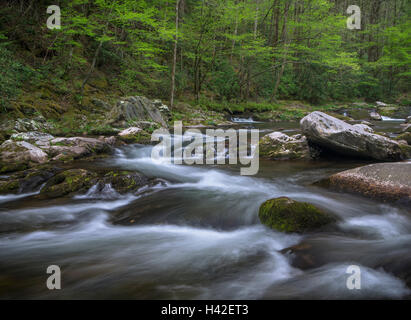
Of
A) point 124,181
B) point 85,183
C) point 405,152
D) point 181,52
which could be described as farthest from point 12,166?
point 181,52

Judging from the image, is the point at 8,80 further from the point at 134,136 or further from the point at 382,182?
the point at 382,182

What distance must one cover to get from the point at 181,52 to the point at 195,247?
15424 millimetres

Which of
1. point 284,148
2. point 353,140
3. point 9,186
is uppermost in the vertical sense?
point 353,140

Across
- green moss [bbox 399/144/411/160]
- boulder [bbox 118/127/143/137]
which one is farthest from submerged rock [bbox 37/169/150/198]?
green moss [bbox 399/144/411/160]

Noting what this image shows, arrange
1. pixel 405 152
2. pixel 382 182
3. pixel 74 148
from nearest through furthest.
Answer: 1. pixel 382 182
2. pixel 405 152
3. pixel 74 148

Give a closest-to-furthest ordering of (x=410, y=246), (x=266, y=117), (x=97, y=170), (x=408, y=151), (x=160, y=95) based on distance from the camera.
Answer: (x=410, y=246) < (x=97, y=170) < (x=408, y=151) < (x=160, y=95) < (x=266, y=117)

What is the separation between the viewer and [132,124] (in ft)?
35.4

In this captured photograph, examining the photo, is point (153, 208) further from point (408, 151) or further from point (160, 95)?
point (160, 95)

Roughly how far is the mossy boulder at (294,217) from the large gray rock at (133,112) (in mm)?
8616

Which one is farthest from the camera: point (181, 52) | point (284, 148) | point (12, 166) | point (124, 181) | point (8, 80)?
point (181, 52)

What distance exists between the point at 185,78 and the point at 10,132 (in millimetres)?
11814

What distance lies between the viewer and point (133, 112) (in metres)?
11.2

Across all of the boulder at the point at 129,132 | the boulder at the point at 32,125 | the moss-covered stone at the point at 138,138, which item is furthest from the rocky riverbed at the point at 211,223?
the boulder at the point at 129,132
